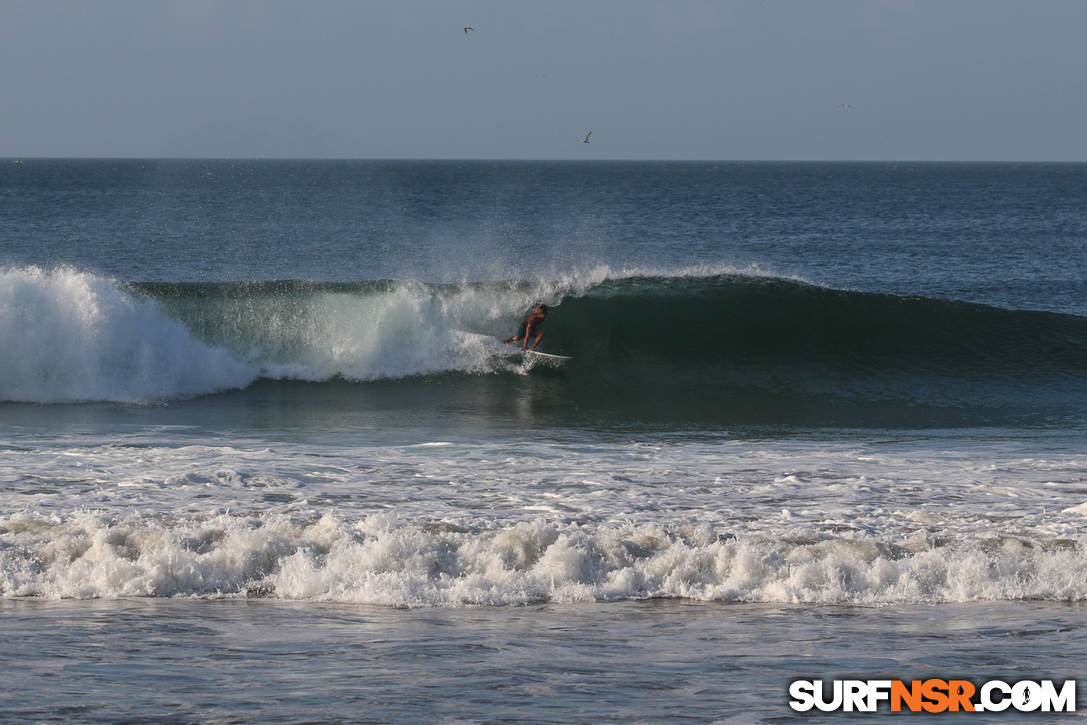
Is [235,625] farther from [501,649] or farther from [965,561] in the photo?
[965,561]

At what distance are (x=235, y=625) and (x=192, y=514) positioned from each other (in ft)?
7.32

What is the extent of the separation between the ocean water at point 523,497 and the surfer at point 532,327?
441 millimetres

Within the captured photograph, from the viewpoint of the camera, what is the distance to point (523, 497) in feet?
31.1

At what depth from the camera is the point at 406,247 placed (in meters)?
37.6

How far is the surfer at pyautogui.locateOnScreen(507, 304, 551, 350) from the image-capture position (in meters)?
17.5

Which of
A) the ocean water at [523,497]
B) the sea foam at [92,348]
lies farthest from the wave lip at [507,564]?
the sea foam at [92,348]

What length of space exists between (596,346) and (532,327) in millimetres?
1126

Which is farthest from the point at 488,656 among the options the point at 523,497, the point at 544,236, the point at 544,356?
the point at 544,236

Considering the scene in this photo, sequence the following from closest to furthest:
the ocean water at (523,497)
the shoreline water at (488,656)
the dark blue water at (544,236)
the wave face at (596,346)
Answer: the shoreline water at (488,656)
the ocean water at (523,497)
the wave face at (596,346)
the dark blue water at (544,236)

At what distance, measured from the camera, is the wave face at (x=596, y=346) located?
50.1 ft

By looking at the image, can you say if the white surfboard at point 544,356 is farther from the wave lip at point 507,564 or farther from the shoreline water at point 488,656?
the shoreline water at point 488,656

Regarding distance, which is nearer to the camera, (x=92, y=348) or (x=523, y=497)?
(x=523, y=497)

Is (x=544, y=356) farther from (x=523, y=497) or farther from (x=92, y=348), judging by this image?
(x=523, y=497)

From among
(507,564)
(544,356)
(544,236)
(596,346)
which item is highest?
(544,236)
